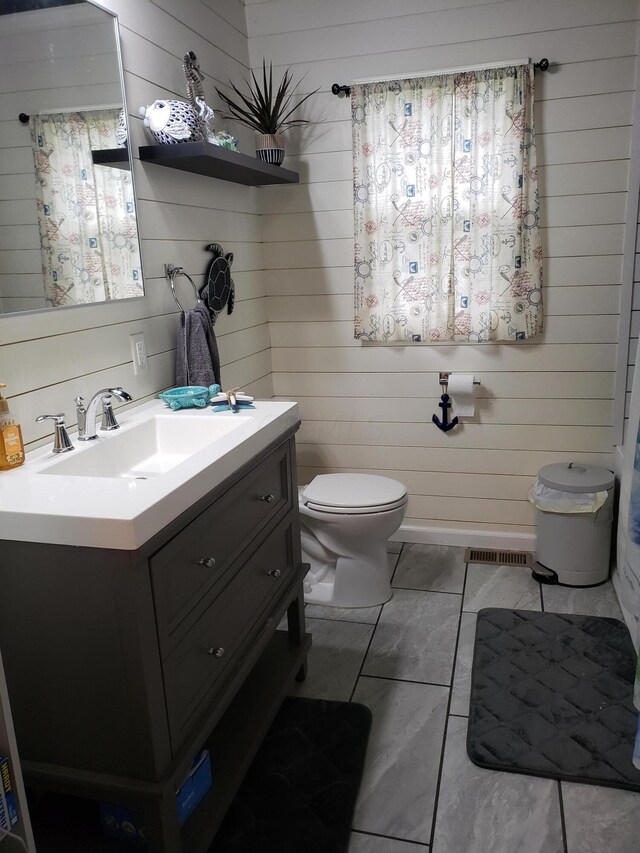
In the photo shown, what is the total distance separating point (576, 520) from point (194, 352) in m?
1.66

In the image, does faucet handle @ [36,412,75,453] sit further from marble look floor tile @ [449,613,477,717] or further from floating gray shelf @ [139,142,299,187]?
marble look floor tile @ [449,613,477,717]

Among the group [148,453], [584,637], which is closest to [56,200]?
[148,453]

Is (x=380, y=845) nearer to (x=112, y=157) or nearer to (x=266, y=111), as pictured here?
(x=112, y=157)

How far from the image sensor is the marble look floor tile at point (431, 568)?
9.48 feet

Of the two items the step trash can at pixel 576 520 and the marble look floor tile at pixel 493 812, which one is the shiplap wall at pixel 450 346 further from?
the marble look floor tile at pixel 493 812

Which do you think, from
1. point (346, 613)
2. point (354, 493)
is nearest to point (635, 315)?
point (354, 493)

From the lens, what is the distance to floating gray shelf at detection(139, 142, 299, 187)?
2.10 meters

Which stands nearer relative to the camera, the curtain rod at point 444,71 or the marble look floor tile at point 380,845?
the marble look floor tile at point 380,845

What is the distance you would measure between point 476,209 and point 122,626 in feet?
7.29

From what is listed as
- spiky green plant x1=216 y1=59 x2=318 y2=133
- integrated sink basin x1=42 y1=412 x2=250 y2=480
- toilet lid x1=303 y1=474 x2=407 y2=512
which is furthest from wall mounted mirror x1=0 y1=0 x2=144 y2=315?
toilet lid x1=303 y1=474 x2=407 y2=512

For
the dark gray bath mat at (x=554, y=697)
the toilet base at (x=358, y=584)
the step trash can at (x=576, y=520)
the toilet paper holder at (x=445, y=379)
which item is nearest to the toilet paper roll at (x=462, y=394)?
the toilet paper holder at (x=445, y=379)

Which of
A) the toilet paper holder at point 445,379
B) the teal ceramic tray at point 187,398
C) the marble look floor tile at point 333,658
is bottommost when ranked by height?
the marble look floor tile at point 333,658

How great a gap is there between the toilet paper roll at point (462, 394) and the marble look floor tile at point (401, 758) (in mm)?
1259

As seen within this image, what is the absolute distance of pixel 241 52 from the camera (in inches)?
114
